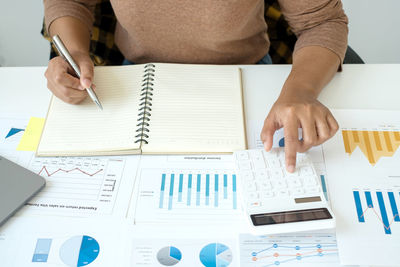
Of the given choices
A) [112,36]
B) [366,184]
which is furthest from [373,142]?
[112,36]

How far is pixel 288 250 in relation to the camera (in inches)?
23.9

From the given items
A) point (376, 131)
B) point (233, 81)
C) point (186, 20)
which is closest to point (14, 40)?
point (186, 20)

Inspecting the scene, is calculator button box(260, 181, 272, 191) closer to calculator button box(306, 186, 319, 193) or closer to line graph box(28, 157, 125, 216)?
calculator button box(306, 186, 319, 193)

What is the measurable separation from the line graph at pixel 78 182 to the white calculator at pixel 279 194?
0.78 feet

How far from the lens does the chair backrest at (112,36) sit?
1.11 meters

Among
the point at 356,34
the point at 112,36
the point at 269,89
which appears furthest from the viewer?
the point at 356,34

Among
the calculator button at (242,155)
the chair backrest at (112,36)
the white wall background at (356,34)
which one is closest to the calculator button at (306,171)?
the calculator button at (242,155)

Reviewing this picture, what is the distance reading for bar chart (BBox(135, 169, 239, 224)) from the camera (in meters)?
0.65

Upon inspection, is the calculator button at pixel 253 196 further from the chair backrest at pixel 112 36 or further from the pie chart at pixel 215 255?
the chair backrest at pixel 112 36

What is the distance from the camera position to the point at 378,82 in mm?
864

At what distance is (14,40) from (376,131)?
5.25ft

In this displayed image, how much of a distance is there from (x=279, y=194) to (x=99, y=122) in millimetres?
385

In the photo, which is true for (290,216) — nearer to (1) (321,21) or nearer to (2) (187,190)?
(2) (187,190)

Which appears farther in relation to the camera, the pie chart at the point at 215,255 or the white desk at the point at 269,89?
the white desk at the point at 269,89
